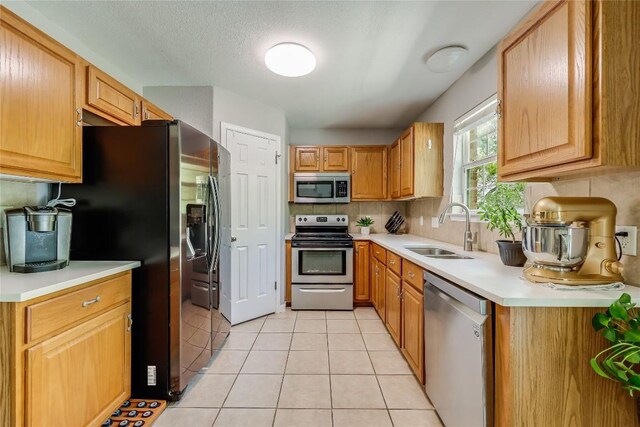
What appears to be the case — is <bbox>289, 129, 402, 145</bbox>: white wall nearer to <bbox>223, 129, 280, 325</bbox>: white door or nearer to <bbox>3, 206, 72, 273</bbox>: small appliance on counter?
<bbox>223, 129, 280, 325</bbox>: white door

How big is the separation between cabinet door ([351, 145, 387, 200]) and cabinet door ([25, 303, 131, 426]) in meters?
3.01

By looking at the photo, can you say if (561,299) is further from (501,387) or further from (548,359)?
(501,387)

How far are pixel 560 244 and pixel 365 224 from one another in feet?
9.50

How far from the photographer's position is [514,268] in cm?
158

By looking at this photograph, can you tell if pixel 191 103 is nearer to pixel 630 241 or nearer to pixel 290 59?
pixel 290 59

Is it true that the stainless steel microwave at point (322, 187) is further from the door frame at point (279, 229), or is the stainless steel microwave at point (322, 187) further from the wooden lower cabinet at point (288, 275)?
the wooden lower cabinet at point (288, 275)

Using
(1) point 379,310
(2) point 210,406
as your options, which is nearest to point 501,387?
(2) point 210,406

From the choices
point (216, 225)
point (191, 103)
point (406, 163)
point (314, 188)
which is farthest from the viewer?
point (314, 188)

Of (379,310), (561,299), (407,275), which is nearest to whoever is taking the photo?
(561,299)

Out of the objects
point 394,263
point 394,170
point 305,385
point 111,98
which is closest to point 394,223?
point 394,170

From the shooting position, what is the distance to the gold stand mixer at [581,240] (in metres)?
1.12

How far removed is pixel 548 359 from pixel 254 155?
9.55 ft

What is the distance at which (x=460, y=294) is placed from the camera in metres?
1.30

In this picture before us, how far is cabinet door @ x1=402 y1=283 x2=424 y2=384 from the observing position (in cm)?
183
